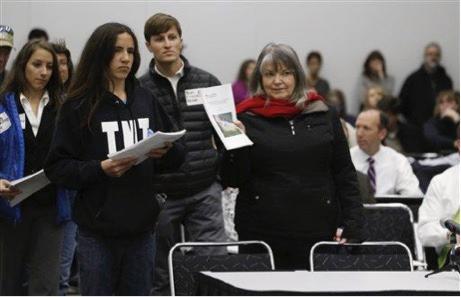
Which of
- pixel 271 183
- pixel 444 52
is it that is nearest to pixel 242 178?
pixel 271 183

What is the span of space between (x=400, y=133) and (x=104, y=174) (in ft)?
23.1

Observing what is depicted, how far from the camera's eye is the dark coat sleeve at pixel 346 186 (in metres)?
5.57

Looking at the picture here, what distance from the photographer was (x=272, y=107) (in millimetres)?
5539

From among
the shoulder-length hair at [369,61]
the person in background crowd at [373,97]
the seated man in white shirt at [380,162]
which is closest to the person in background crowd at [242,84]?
the person in background crowd at [373,97]

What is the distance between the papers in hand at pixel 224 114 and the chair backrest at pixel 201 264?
456 millimetres

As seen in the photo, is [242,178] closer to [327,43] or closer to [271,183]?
[271,183]

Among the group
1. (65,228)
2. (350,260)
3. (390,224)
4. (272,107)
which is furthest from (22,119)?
(390,224)

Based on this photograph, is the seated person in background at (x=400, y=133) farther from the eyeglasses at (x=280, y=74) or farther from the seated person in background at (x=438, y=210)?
the eyeglasses at (x=280, y=74)

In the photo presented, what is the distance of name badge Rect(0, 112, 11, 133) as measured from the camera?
5.61 meters

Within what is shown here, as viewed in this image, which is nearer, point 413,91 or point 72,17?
point 72,17

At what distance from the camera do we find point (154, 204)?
196 inches

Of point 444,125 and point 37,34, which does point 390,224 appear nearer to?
point 37,34

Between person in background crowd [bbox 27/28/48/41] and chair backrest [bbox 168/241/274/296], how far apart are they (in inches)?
58.8

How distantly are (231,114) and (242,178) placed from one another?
12.1 inches
